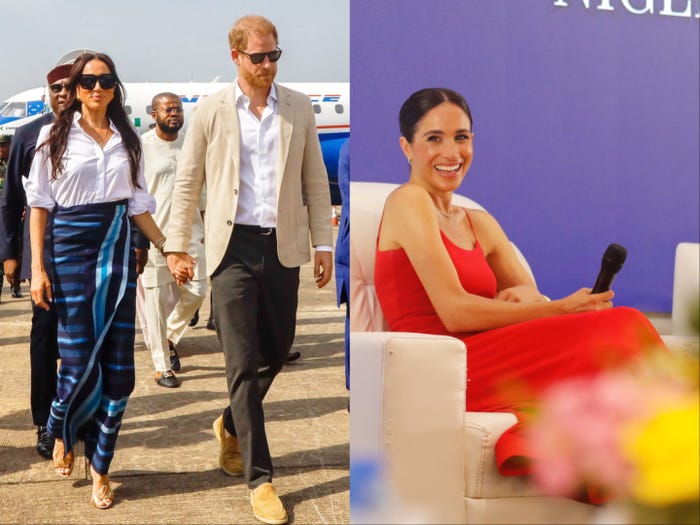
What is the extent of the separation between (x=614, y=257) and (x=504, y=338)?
0.28 meters

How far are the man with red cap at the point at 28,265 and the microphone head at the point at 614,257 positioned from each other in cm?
278

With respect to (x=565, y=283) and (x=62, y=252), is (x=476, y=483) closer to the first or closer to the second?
(x=565, y=283)

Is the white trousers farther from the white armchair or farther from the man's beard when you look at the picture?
the white armchair

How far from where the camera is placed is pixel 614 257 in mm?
1999

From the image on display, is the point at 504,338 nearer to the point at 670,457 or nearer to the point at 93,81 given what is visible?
the point at 670,457

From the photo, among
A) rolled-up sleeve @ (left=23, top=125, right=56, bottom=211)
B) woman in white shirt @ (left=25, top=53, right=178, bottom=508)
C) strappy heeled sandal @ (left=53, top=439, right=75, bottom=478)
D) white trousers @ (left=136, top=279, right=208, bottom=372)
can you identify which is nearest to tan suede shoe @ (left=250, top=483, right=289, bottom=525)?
woman in white shirt @ (left=25, top=53, right=178, bottom=508)

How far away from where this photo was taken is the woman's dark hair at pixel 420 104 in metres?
1.91

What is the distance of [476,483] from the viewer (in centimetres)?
200

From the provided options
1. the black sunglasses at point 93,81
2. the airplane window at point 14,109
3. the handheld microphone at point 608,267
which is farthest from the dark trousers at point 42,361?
the airplane window at point 14,109

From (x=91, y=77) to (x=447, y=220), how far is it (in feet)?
6.85

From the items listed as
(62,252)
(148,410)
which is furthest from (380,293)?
(148,410)

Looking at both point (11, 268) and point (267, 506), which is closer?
point (267, 506)

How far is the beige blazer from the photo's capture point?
3.41 m

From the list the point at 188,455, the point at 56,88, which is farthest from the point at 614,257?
the point at 56,88
